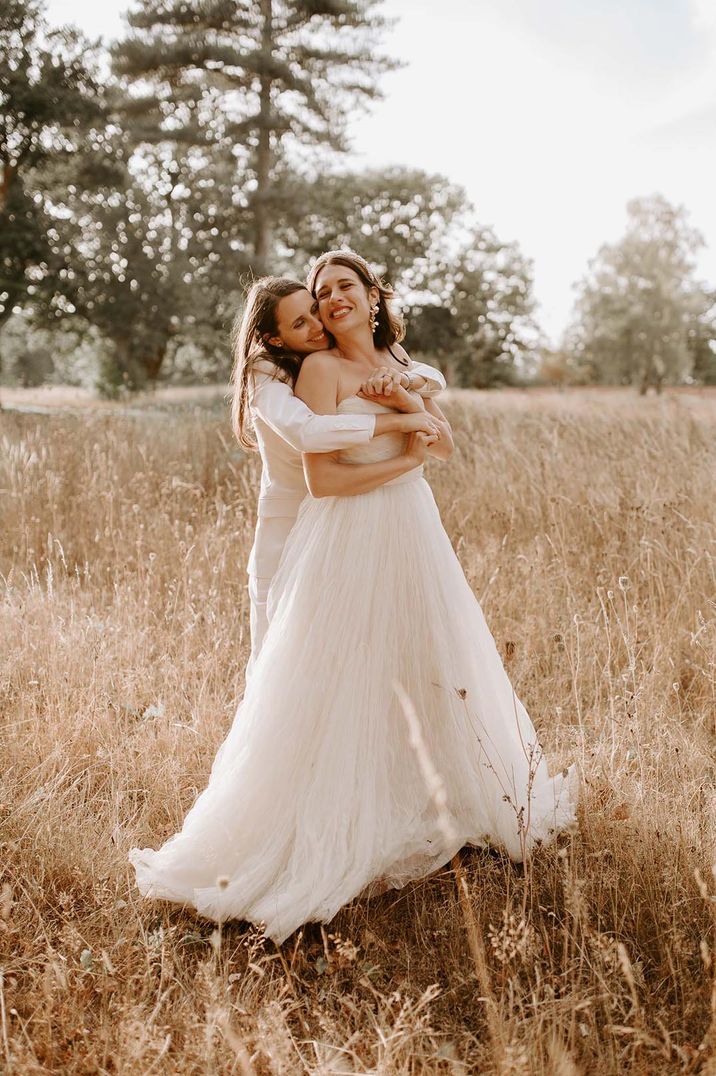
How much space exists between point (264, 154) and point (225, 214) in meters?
4.86

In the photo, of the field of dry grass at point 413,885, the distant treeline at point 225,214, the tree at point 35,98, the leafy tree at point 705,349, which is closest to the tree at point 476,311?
the distant treeline at point 225,214

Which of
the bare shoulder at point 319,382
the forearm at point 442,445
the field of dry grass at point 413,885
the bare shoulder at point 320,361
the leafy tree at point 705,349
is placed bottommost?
the field of dry grass at point 413,885

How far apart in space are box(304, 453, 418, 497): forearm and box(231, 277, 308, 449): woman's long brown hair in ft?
1.08

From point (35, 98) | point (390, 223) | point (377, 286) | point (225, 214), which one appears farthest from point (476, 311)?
point (377, 286)

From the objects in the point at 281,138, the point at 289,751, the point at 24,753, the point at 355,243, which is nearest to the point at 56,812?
the point at 24,753

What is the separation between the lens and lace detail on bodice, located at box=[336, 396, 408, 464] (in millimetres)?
2430

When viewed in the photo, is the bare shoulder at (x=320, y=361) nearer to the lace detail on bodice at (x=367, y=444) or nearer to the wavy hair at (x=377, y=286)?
the lace detail on bodice at (x=367, y=444)

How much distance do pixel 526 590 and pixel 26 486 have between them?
134 inches

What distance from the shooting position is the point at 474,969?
2.12 metres

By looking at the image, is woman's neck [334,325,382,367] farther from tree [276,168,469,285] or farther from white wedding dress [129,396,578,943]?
tree [276,168,469,285]

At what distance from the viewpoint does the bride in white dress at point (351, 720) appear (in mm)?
2359

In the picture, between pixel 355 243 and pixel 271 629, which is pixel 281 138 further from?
pixel 271 629

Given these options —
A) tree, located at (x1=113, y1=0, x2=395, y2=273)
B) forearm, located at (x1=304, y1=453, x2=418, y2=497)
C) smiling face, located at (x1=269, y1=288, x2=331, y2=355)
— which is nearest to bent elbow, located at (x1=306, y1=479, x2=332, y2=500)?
forearm, located at (x1=304, y1=453, x2=418, y2=497)

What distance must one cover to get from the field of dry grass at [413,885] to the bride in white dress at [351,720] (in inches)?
4.9
